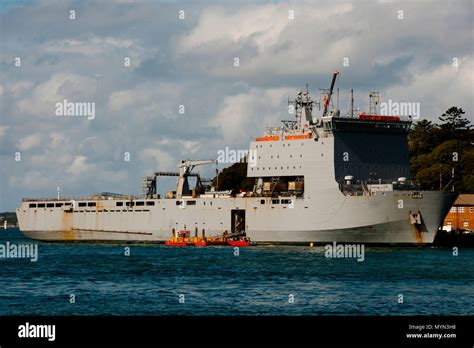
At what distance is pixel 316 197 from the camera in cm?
6588

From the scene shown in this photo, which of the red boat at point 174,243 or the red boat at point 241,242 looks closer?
the red boat at point 241,242

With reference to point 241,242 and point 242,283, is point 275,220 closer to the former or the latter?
point 241,242

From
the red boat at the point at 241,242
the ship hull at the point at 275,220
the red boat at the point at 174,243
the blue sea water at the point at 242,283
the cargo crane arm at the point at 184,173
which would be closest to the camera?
the blue sea water at the point at 242,283

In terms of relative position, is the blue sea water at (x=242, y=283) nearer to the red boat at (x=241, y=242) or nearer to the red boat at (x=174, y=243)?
the red boat at (x=241, y=242)

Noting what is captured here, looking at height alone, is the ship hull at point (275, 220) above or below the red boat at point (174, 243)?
above

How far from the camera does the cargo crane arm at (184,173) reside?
78812 millimetres

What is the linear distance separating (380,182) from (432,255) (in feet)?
31.5

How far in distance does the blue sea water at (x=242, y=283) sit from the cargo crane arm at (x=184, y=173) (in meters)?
17.0

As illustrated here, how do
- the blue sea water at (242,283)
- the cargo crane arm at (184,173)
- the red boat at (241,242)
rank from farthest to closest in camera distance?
the cargo crane arm at (184,173) < the red boat at (241,242) < the blue sea water at (242,283)

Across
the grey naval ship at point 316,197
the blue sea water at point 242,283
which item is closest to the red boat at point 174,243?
the grey naval ship at point 316,197

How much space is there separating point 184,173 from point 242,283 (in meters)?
39.3

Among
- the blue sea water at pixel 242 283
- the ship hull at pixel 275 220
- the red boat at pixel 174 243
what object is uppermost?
the ship hull at pixel 275 220

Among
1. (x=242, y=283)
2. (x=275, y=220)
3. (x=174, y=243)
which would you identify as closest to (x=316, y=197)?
(x=275, y=220)

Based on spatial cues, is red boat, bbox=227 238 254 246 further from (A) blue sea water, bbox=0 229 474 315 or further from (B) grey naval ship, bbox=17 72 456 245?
(A) blue sea water, bbox=0 229 474 315
